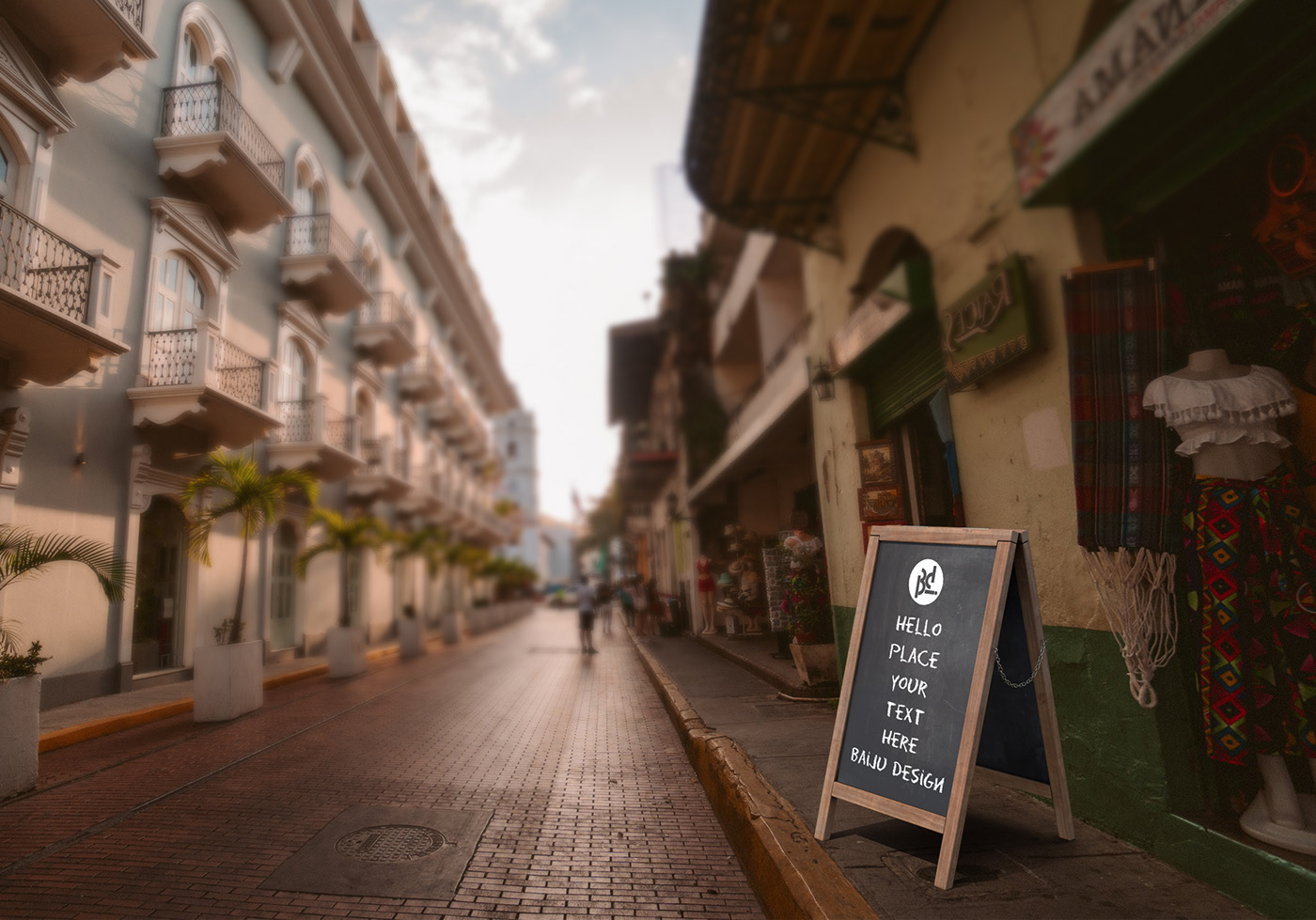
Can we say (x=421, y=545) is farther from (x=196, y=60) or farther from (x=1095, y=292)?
(x=1095, y=292)

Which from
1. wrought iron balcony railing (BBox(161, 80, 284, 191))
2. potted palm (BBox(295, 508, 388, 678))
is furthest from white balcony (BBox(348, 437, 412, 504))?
wrought iron balcony railing (BBox(161, 80, 284, 191))

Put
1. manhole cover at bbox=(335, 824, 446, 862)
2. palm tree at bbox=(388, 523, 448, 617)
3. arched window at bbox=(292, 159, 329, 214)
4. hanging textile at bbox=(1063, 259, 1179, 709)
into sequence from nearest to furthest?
hanging textile at bbox=(1063, 259, 1179, 709) → manhole cover at bbox=(335, 824, 446, 862) → arched window at bbox=(292, 159, 329, 214) → palm tree at bbox=(388, 523, 448, 617)

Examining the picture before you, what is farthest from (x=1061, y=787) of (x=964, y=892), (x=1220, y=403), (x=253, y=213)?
(x=253, y=213)

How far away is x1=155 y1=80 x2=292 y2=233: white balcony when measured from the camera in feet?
35.7

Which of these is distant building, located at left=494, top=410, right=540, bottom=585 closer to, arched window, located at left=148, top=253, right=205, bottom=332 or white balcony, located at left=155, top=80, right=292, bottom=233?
white balcony, located at left=155, top=80, right=292, bottom=233

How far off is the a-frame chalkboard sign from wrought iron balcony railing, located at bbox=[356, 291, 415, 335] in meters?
18.3

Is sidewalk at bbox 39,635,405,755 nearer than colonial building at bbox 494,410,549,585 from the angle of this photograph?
Yes

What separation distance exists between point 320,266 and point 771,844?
1510 centimetres

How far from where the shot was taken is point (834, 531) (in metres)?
7.71

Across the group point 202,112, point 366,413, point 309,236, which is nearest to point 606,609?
point 366,413

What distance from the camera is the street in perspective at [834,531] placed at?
2965 millimetres

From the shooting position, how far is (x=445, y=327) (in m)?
29.5

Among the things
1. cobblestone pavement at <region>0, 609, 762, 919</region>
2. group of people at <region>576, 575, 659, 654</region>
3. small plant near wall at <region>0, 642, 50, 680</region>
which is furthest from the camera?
group of people at <region>576, 575, 659, 654</region>

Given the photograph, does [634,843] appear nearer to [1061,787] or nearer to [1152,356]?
[1061,787]
